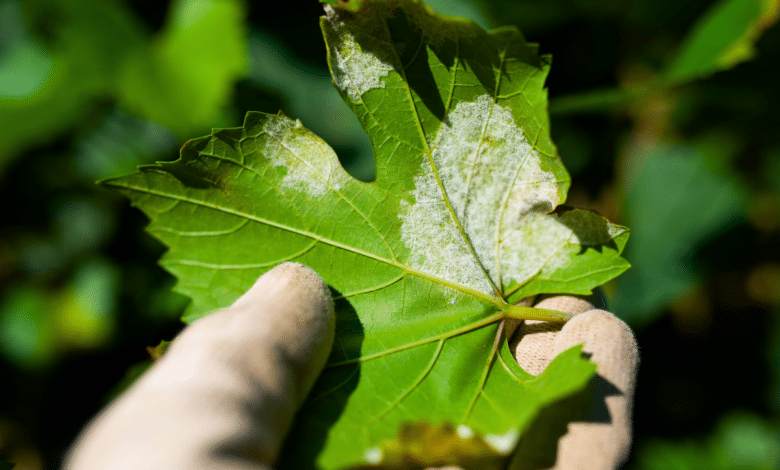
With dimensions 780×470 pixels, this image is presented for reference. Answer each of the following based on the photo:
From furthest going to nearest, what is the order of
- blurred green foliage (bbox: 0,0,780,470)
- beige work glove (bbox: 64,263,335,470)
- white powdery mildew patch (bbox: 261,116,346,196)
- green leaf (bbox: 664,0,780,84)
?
blurred green foliage (bbox: 0,0,780,470)
green leaf (bbox: 664,0,780,84)
white powdery mildew patch (bbox: 261,116,346,196)
beige work glove (bbox: 64,263,335,470)

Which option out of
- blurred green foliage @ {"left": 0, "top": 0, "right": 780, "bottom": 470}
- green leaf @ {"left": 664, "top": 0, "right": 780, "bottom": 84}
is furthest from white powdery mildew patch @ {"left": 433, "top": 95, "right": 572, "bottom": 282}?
blurred green foliage @ {"left": 0, "top": 0, "right": 780, "bottom": 470}

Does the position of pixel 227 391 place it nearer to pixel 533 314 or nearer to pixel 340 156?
pixel 533 314

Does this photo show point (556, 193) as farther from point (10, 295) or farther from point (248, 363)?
point (10, 295)

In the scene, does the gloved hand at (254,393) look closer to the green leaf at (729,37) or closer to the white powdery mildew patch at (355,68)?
the white powdery mildew patch at (355,68)

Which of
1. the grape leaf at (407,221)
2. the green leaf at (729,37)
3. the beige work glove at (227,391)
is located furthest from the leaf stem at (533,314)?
the green leaf at (729,37)

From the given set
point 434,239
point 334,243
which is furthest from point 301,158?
point 434,239

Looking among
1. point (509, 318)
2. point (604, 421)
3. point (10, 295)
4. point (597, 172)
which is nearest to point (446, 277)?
point (509, 318)

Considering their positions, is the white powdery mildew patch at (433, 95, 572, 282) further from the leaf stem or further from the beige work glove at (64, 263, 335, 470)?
the beige work glove at (64, 263, 335, 470)
